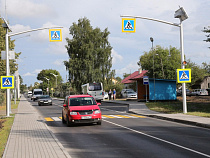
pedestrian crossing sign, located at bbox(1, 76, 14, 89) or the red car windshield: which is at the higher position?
pedestrian crossing sign, located at bbox(1, 76, 14, 89)

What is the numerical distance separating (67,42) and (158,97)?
29178 millimetres

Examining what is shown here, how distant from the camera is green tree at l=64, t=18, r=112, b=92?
2254 inches

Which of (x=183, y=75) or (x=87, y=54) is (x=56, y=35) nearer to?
(x=183, y=75)

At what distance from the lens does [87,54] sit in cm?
5719

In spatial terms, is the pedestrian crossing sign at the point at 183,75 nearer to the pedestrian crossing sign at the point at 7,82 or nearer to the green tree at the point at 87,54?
the pedestrian crossing sign at the point at 7,82

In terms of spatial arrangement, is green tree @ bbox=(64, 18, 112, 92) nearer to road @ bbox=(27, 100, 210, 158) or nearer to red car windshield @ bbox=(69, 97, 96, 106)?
red car windshield @ bbox=(69, 97, 96, 106)

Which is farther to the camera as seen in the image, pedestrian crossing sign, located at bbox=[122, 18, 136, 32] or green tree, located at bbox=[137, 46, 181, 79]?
green tree, located at bbox=[137, 46, 181, 79]

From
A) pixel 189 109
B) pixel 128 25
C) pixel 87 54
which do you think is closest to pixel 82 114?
pixel 128 25

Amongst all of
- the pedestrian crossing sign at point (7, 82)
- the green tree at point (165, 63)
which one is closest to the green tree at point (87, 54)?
the green tree at point (165, 63)

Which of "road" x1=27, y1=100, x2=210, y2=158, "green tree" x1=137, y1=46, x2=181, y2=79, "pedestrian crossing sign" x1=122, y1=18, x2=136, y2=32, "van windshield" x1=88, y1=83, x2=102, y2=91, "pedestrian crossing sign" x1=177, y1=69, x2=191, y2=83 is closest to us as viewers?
"road" x1=27, y1=100, x2=210, y2=158

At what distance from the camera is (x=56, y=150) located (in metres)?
8.02

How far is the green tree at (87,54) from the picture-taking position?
2254 inches

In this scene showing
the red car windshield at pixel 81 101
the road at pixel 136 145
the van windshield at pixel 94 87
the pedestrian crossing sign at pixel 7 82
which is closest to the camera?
the road at pixel 136 145

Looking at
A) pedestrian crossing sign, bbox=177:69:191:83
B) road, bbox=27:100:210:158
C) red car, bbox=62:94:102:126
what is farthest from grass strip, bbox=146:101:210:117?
road, bbox=27:100:210:158
